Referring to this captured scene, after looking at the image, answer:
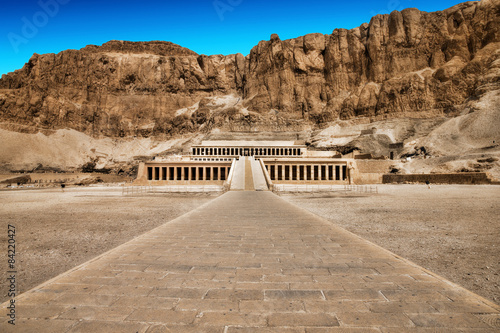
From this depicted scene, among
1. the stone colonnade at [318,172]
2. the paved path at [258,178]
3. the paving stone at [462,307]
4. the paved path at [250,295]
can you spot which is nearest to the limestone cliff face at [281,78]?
the stone colonnade at [318,172]

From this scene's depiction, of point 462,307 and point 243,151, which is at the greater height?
point 243,151

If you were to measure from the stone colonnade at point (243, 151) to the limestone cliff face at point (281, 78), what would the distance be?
1173 inches

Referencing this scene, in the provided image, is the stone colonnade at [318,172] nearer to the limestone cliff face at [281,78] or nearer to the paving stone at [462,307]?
the paving stone at [462,307]

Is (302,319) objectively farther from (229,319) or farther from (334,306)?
(229,319)

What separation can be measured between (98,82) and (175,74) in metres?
30.3

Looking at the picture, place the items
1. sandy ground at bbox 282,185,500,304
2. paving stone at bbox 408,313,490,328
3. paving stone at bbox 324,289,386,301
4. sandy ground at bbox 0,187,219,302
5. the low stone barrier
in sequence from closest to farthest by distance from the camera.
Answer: paving stone at bbox 408,313,490,328 < paving stone at bbox 324,289,386,301 < sandy ground at bbox 282,185,500,304 < sandy ground at bbox 0,187,219,302 < the low stone barrier

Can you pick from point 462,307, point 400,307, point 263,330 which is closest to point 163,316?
point 263,330

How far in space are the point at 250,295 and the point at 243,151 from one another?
68412 millimetres

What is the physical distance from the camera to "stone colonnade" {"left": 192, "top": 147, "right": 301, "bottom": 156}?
2768 inches

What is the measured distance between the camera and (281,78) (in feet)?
352

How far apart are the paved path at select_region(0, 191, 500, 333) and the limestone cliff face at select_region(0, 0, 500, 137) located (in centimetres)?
8312

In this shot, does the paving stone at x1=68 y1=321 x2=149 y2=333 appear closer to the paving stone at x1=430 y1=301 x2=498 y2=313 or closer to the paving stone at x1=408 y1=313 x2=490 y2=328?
the paving stone at x1=408 y1=313 x2=490 y2=328

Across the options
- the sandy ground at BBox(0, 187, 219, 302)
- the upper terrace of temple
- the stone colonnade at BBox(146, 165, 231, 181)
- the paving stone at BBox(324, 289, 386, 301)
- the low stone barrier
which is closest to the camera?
the paving stone at BBox(324, 289, 386, 301)

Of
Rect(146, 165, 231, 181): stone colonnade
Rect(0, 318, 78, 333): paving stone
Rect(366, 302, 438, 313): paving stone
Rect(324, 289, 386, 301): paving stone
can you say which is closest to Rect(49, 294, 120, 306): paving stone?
Rect(0, 318, 78, 333): paving stone
